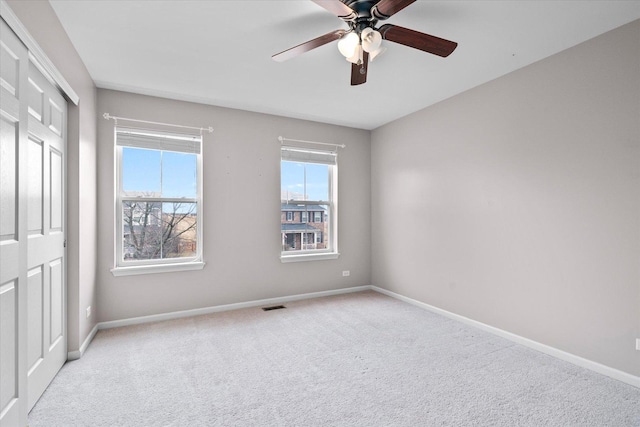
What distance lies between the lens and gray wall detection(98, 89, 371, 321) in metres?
3.42

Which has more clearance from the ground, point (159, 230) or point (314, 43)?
point (314, 43)

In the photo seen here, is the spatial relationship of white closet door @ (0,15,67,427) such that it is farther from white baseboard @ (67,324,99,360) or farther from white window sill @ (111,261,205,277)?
white window sill @ (111,261,205,277)

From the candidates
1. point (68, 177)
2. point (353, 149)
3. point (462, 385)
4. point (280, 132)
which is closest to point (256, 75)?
point (280, 132)

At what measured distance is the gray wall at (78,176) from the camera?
85.0 inches

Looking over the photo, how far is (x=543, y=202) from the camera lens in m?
2.81

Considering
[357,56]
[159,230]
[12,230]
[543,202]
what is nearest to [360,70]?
[357,56]

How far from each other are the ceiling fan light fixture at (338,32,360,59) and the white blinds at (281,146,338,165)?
242 centimetres

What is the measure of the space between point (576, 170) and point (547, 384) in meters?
1.68

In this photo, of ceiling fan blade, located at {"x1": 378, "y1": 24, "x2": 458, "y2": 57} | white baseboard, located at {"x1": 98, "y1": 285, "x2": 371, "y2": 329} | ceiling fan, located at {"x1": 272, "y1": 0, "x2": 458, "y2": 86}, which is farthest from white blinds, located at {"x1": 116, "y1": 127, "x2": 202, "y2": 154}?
ceiling fan blade, located at {"x1": 378, "y1": 24, "x2": 458, "y2": 57}

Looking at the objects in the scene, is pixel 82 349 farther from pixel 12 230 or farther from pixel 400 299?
pixel 400 299

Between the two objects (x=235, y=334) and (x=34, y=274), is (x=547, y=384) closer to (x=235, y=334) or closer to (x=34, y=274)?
(x=235, y=334)

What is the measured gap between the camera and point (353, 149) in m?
4.93

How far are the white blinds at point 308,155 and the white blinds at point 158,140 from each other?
115cm

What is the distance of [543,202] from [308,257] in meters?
2.84
